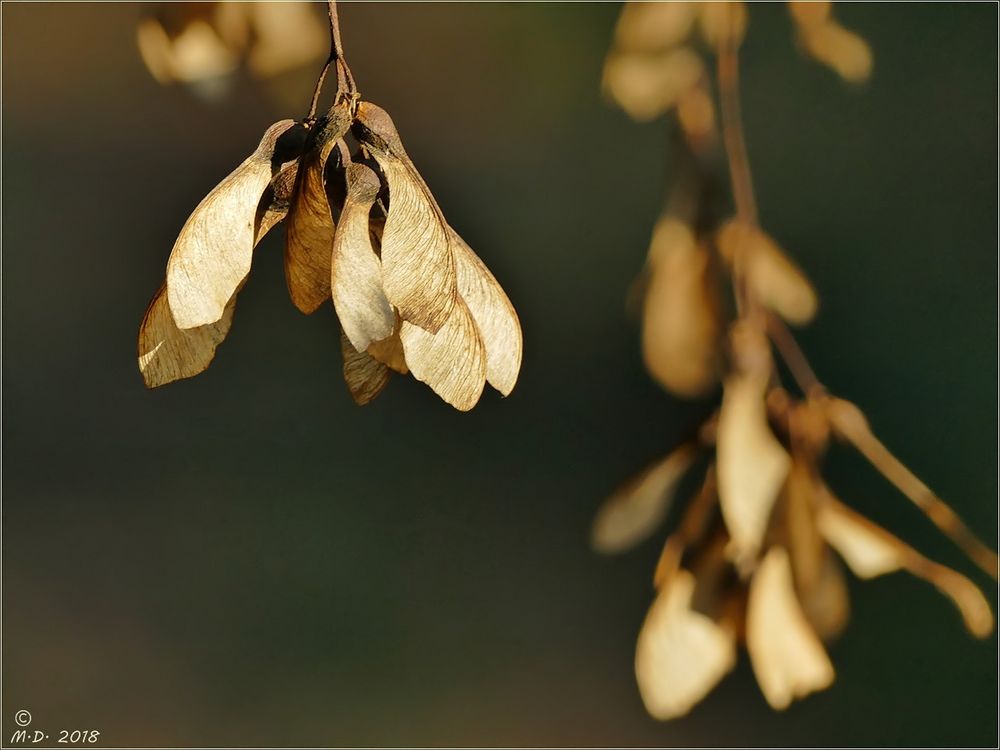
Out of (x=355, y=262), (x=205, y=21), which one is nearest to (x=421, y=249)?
(x=355, y=262)

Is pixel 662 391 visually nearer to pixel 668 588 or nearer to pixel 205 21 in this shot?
pixel 668 588

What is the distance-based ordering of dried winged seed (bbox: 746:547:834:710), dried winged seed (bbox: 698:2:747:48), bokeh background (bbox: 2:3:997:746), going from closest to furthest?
dried winged seed (bbox: 746:547:834:710) < dried winged seed (bbox: 698:2:747:48) < bokeh background (bbox: 2:3:997:746)

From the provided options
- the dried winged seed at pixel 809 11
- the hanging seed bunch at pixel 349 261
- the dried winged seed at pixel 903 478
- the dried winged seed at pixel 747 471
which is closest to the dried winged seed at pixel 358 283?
the hanging seed bunch at pixel 349 261

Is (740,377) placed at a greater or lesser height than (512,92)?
lesser

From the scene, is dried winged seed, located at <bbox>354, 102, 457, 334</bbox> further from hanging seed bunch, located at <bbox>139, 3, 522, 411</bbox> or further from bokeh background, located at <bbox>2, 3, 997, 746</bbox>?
bokeh background, located at <bbox>2, 3, 997, 746</bbox>

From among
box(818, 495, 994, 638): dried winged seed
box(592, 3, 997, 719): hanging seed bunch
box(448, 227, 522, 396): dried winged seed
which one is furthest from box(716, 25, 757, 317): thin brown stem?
box(448, 227, 522, 396): dried winged seed

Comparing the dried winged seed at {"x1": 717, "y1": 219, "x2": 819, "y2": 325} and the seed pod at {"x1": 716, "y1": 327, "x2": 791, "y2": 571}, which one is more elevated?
the dried winged seed at {"x1": 717, "y1": 219, "x2": 819, "y2": 325}
